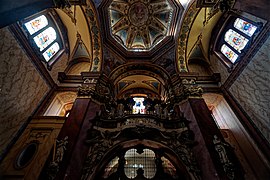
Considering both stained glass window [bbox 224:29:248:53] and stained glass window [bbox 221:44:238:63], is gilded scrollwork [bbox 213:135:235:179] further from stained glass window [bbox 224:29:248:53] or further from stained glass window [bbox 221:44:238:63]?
stained glass window [bbox 224:29:248:53]

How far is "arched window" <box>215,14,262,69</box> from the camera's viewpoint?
7.55 meters

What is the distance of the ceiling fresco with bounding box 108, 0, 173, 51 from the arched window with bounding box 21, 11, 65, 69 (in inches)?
158

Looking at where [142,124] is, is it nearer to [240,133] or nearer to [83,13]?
[240,133]

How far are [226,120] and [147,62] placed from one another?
6.51m

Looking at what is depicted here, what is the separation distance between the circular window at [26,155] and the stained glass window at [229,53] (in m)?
12.0

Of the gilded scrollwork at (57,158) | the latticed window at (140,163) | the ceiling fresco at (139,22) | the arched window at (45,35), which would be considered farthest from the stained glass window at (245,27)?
the arched window at (45,35)

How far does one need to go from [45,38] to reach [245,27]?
12.0m

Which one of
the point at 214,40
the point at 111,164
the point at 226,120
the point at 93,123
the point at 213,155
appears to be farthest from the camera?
the point at 214,40

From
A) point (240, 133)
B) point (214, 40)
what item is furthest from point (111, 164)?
point (214, 40)

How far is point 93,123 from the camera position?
679cm

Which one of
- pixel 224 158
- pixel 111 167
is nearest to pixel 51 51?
pixel 111 167

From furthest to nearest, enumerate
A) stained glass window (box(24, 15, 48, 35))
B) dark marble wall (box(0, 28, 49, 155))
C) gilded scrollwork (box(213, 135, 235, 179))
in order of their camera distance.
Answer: stained glass window (box(24, 15, 48, 35)) → dark marble wall (box(0, 28, 49, 155)) → gilded scrollwork (box(213, 135, 235, 179))

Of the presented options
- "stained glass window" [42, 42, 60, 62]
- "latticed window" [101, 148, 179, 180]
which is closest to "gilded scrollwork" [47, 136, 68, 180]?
"latticed window" [101, 148, 179, 180]

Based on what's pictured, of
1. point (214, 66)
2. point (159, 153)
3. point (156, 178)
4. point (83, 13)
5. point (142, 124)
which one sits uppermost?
point (83, 13)
